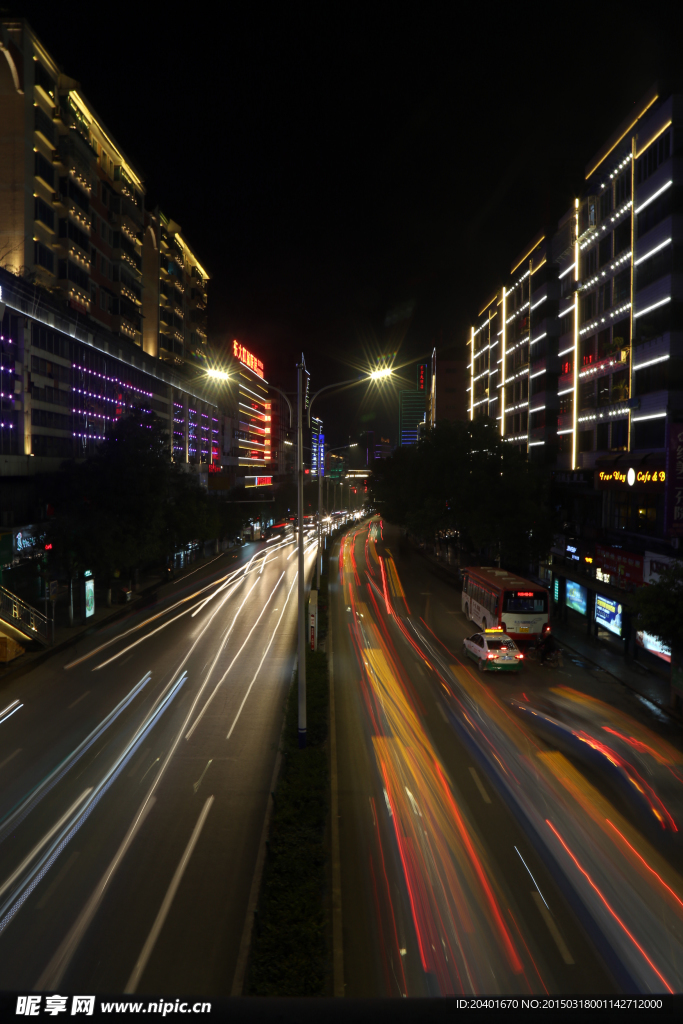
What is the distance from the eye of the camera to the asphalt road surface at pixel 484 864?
8375mm

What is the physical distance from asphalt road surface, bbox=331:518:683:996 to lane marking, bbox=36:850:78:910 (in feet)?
15.1

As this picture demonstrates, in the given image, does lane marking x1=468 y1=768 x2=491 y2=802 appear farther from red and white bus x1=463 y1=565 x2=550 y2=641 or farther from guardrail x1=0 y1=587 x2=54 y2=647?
guardrail x1=0 y1=587 x2=54 y2=647

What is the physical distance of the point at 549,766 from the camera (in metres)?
15.1

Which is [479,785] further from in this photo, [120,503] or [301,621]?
[120,503]

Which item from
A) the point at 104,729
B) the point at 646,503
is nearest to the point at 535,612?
the point at 646,503

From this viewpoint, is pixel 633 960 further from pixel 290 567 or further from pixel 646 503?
pixel 290 567

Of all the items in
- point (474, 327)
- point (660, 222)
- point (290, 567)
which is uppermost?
point (474, 327)

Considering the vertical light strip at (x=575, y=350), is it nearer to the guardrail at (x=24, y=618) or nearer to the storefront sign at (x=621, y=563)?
the storefront sign at (x=621, y=563)

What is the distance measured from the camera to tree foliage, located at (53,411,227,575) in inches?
1216

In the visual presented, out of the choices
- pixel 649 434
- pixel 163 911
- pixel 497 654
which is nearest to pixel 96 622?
pixel 497 654

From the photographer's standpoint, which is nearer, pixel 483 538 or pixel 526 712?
pixel 526 712

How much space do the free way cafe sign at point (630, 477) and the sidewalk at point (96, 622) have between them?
26.0 metres

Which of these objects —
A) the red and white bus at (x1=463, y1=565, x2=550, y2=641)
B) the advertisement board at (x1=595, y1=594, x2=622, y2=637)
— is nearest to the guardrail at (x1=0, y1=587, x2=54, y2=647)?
the red and white bus at (x1=463, y1=565, x2=550, y2=641)

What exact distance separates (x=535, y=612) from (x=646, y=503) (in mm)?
8235
